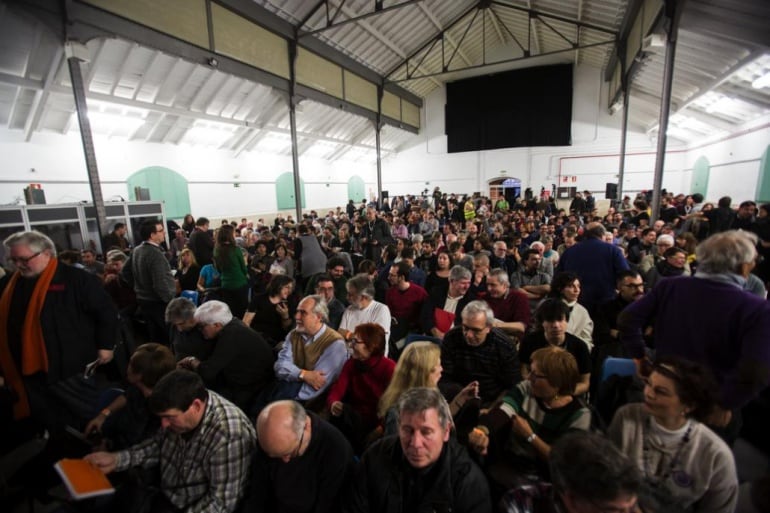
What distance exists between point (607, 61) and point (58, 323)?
17.2 m

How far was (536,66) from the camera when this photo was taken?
15742 millimetres

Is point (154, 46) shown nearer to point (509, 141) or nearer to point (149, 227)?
point (149, 227)

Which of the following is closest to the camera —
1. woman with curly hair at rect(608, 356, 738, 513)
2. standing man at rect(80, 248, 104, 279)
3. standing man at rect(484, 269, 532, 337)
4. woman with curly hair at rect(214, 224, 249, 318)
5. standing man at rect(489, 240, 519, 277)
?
woman with curly hair at rect(608, 356, 738, 513)

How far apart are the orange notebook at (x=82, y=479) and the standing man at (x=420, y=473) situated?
109 centimetres

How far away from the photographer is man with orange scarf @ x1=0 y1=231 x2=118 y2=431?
2.16 m

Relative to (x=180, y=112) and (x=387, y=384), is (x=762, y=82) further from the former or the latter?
(x=180, y=112)

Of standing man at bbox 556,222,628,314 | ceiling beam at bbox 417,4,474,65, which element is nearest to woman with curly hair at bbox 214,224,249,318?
standing man at bbox 556,222,628,314

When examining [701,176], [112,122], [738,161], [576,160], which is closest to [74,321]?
[112,122]

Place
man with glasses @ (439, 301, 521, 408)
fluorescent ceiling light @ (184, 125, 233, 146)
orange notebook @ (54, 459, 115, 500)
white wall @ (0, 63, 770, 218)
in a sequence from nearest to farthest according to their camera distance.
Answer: orange notebook @ (54, 459, 115, 500), man with glasses @ (439, 301, 521, 408), white wall @ (0, 63, 770, 218), fluorescent ceiling light @ (184, 125, 233, 146)

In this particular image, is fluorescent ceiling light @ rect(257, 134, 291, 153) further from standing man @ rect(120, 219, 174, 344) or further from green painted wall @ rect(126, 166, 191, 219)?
standing man @ rect(120, 219, 174, 344)

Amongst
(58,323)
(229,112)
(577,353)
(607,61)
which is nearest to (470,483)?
(577,353)

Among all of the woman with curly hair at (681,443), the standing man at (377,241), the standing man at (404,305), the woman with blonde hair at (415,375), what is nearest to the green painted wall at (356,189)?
the standing man at (377,241)

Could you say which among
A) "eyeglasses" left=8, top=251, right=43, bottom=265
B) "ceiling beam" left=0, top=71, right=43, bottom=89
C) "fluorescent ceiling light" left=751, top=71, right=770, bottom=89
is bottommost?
"eyeglasses" left=8, top=251, right=43, bottom=265

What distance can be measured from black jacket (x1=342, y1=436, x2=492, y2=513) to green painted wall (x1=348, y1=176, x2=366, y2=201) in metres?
18.6
